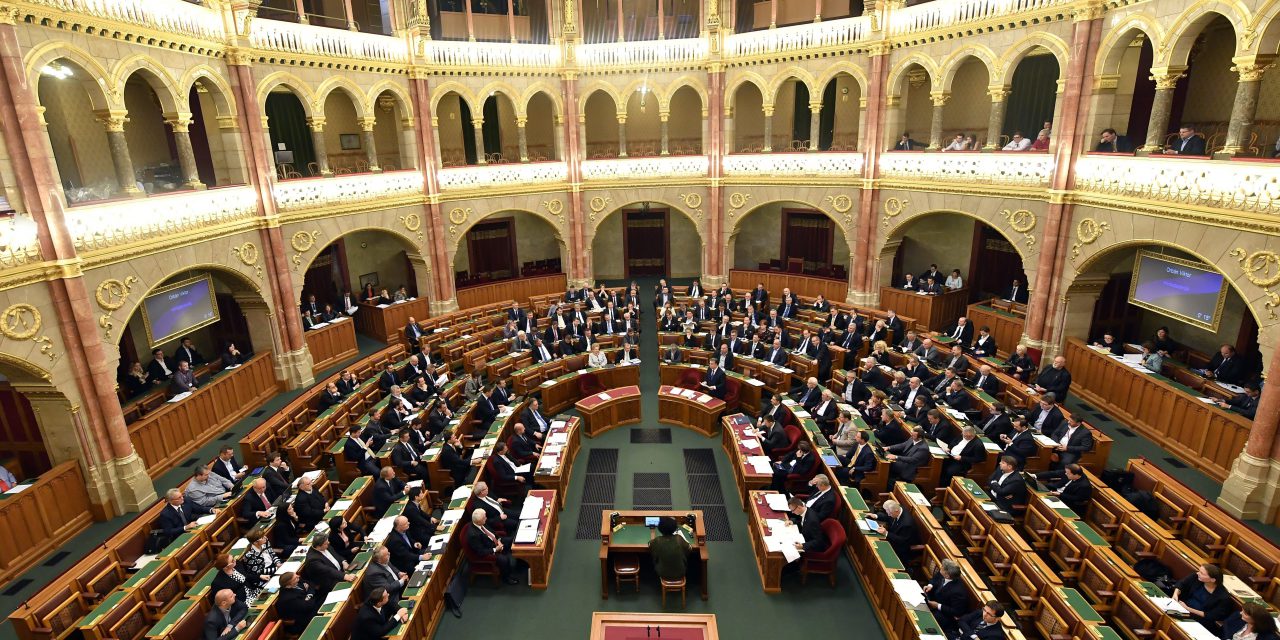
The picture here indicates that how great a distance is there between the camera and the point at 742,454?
1218 cm

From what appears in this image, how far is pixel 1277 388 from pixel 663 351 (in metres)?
11.9

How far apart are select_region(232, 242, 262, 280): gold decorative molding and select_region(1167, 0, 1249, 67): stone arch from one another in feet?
66.3

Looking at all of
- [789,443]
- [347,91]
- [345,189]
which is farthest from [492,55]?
[789,443]

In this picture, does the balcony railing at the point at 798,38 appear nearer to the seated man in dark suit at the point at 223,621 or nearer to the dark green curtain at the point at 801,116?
the dark green curtain at the point at 801,116

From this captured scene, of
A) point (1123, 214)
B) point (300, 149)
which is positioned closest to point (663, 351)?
point (1123, 214)

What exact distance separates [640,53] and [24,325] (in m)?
17.9

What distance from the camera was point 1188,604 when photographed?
7.89m

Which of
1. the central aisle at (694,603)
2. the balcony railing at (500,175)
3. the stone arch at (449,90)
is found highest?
the stone arch at (449,90)

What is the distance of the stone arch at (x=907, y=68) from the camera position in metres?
17.8

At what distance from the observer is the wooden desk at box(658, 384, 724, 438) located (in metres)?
14.5

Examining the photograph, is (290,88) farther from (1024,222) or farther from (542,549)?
(1024,222)

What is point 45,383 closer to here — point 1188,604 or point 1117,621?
point 1117,621

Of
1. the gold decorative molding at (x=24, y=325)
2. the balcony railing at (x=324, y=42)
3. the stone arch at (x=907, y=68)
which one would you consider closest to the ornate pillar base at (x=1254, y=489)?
the stone arch at (x=907, y=68)

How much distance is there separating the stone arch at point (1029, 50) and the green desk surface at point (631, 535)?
13764mm
